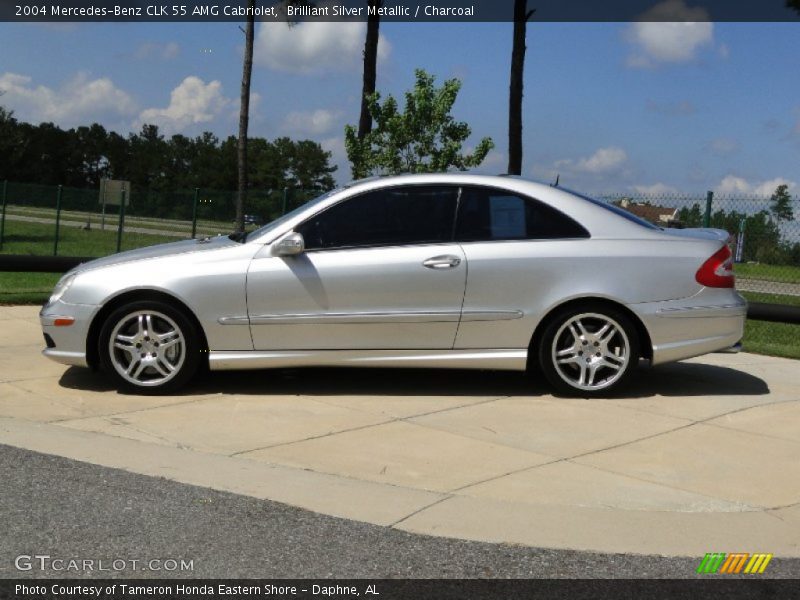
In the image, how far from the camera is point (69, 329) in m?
7.20

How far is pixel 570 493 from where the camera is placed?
5086 mm

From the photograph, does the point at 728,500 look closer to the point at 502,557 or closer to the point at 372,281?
the point at 502,557

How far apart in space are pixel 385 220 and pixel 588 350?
1695mm

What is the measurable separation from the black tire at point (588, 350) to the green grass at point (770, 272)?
716 centimetres

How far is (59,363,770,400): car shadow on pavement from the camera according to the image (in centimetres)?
750

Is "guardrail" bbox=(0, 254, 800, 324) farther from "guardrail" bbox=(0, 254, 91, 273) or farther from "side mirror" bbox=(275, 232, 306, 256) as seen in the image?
"side mirror" bbox=(275, 232, 306, 256)

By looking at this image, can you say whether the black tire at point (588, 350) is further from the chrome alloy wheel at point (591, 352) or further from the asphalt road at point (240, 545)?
the asphalt road at point (240, 545)

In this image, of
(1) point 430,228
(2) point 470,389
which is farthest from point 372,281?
(2) point 470,389

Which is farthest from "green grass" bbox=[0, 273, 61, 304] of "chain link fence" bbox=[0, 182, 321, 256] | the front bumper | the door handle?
the door handle

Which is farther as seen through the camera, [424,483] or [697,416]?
[697,416]

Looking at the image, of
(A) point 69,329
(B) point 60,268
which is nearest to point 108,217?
(B) point 60,268

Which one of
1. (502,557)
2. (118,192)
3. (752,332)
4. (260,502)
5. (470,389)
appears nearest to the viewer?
(502,557)

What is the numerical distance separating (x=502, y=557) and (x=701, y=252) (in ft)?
12.9

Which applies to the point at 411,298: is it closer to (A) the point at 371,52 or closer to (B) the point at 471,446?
(B) the point at 471,446
